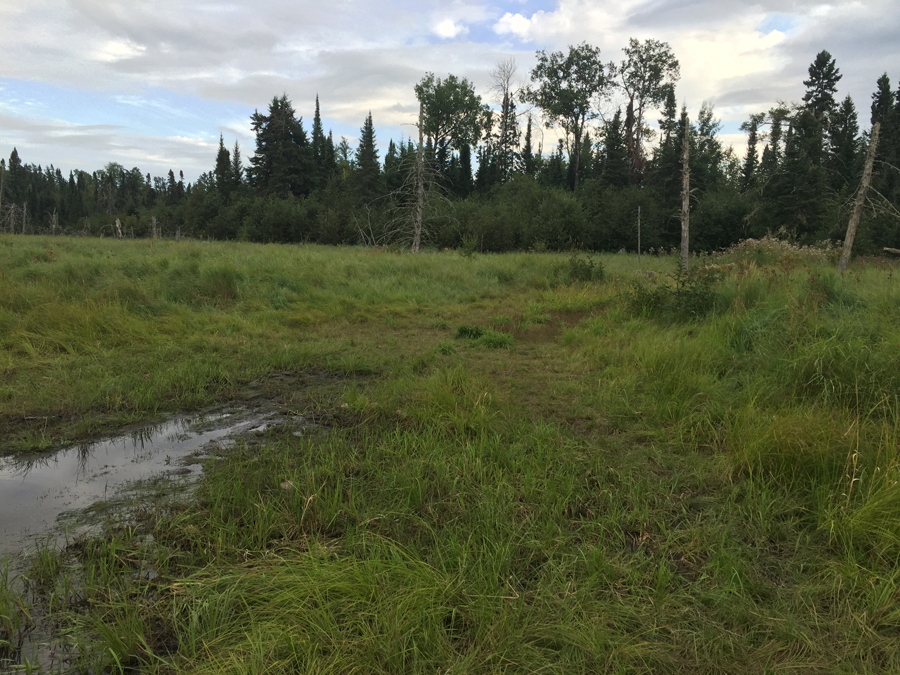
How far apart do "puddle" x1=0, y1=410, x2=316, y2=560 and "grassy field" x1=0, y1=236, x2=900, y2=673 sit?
0.30m

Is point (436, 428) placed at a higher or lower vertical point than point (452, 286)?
lower

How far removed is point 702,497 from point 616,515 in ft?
2.32

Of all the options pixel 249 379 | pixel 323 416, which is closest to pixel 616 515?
pixel 323 416

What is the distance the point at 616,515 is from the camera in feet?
9.91

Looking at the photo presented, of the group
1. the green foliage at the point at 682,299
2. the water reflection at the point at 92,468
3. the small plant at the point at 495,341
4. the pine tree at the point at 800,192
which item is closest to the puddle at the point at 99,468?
the water reflection at the point at 92,468

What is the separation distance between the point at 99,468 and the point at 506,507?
3074mm

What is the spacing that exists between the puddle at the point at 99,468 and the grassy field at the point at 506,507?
0.98ft

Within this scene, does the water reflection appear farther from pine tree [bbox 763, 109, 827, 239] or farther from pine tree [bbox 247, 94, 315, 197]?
pine tree [bbox 247, 94, 315, 197]

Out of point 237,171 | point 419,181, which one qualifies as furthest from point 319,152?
point 419,181

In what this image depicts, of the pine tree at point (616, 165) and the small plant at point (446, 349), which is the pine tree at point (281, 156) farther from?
the small plant at point (446, 349)

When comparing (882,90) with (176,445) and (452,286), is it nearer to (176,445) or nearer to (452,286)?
(452,286)

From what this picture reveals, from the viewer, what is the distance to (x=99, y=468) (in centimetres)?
387

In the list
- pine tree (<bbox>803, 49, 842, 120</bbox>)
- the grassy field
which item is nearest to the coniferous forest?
pine tree (<bbox>803, 49, 842, 120</bbox>)

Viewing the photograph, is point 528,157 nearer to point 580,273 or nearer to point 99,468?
point 580,273
